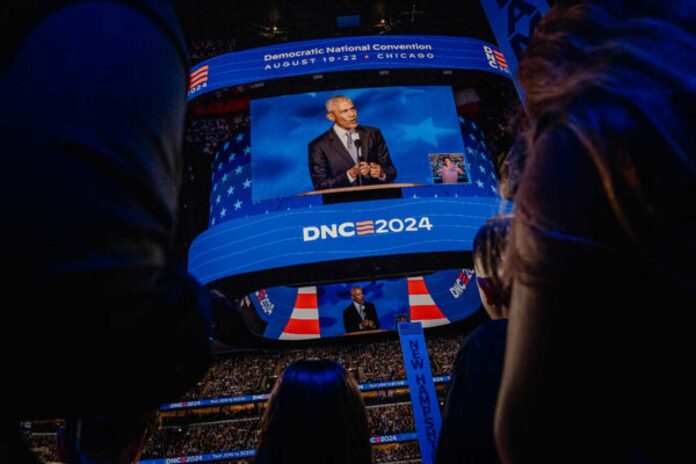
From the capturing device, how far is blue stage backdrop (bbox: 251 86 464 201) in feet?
20.9

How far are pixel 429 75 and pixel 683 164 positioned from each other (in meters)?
7.40

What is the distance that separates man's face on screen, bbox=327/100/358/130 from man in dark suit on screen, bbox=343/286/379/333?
4.43 meters

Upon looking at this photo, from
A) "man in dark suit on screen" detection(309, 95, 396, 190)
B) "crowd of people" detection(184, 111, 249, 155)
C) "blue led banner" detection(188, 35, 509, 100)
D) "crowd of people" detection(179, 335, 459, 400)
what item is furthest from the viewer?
"crowd of people" detection(179, 335, 459, 400)

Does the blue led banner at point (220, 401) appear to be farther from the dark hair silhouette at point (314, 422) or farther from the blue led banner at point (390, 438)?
the dark hair silhouette at point (314, 422)

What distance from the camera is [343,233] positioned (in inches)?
221

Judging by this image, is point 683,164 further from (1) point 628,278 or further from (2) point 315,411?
(2) point 315,411

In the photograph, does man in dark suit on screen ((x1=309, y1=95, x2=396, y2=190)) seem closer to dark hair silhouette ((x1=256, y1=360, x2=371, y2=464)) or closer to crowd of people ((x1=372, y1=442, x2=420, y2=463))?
dark hair silhouette ((x1=256, y1=360, x2=371, y2=464))

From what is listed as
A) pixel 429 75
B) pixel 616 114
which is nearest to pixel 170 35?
pixel 616 114

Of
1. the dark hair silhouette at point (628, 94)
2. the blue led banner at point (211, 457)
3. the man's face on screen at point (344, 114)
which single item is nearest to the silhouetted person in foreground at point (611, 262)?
the dark hair silhouette at point (628, 94)

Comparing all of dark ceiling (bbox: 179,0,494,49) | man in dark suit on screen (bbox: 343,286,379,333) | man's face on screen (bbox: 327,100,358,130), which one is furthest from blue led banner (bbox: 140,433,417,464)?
dark ceiling (bbox: 179,0,494,49)

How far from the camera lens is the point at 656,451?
52 centimetres

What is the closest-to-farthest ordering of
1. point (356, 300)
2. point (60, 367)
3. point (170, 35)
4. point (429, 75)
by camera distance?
1. point (60, 367)
2. point (170, 35)
3. point (429, 75)
4. point (356, 300)

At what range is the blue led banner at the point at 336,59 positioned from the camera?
20.5ft

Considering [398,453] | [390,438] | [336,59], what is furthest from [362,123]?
[398,453]
